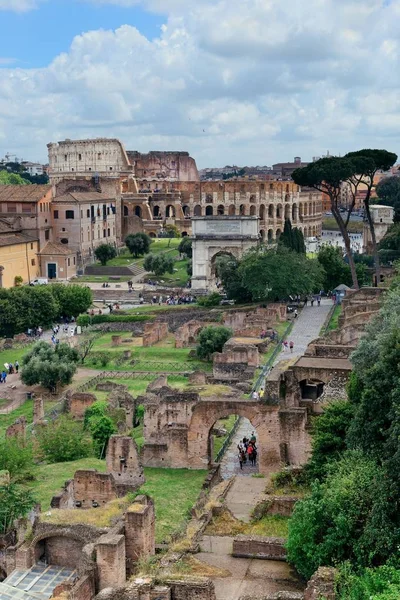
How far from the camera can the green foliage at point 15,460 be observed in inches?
923

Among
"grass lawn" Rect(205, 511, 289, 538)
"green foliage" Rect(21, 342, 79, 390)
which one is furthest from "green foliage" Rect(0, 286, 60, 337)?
"grass lawn" Rect(205, 511, 289, 538)

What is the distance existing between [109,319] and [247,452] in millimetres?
26242

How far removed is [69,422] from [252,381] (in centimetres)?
739

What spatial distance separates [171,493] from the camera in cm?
2186

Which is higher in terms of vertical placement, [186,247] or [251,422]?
[186,247]

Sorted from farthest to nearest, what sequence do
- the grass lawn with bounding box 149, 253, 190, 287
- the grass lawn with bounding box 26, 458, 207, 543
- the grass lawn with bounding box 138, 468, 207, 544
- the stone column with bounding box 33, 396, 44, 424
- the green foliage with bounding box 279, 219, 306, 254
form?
the green foliage with bounding box 279, 219, 306, 254 < the grass lawn with bounding box 149, 253, 190, 287 < the stone column with bounding box 33, 396, 44, 424 < the grass lawn with bounding box 26, 458, 207, 543 < the grass lawn with bounding box 138, 468, 207, 544

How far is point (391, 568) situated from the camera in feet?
41.5

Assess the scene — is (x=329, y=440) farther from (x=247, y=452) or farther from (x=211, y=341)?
(x=211, y=341)

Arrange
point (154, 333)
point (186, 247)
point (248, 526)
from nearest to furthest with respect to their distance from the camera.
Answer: point (248, 526) → point (154, 333) → point (186, 247)

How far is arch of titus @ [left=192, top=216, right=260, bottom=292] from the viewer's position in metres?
58.4

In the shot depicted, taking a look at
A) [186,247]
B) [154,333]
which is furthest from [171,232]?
[154,333]

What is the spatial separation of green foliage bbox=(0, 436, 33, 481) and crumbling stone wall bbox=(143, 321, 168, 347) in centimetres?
1834

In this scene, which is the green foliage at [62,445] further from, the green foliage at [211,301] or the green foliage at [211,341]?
the green foliage at [211,301]

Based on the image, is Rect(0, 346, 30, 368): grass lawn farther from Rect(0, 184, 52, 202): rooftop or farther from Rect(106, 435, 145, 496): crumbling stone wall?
Rect(0, 184, 52, 202): rooftop
